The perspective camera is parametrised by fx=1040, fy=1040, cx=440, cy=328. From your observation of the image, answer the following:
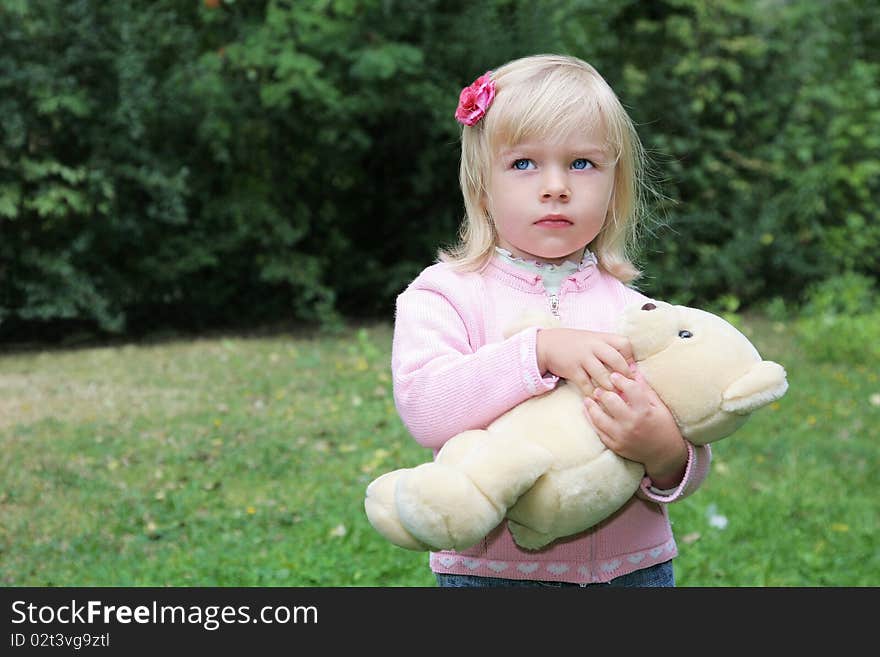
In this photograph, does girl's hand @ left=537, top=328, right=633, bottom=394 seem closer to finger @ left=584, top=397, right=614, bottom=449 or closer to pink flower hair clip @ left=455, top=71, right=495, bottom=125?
finger @ left=584, top=397, right=614, bottom=449

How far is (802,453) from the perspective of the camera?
5223 mm

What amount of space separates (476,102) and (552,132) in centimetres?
19

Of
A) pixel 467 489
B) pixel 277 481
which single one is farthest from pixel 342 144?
Result: pixel 467 489

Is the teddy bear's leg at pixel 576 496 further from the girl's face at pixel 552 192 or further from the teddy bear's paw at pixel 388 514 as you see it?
the girl's face at pixel 552 192

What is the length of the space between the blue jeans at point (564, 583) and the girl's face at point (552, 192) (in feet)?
2.08

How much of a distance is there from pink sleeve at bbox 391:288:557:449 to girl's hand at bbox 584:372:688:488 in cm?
10

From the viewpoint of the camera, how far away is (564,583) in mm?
2018

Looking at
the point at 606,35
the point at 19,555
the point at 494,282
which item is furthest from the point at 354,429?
the point at 606,35

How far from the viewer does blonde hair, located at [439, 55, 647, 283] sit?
6.28ft

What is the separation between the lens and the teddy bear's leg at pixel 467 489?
5.40 feet

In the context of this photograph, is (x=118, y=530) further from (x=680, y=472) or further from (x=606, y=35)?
(x=606, y=35)

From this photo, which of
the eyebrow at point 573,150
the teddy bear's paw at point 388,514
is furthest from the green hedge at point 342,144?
the teddy bear's paw at point 388,514

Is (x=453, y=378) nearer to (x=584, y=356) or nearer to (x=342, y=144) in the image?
(x=584, y=356)

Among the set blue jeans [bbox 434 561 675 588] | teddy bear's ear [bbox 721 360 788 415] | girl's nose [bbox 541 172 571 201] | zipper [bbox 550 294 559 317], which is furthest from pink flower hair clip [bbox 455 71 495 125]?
blue jeans [bbox 434 561 675 588]
